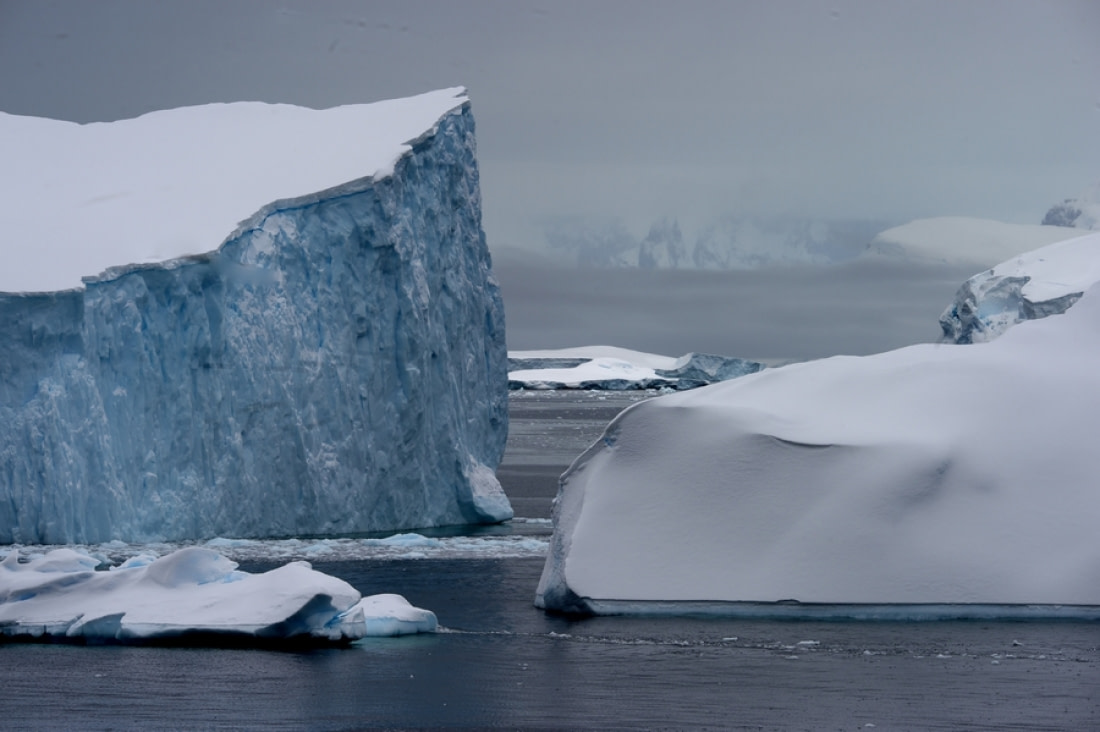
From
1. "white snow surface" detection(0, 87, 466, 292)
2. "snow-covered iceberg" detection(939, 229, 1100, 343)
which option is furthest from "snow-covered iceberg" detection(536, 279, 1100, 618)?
"snow-covered iceberg" detection(939, 229, 1100, 343)

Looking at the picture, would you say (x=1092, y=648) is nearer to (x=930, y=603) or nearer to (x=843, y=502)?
(x=930, y=603)

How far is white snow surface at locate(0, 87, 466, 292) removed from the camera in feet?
69.6

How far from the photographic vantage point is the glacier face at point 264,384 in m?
20.2

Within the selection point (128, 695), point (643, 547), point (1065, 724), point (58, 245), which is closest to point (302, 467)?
→ point (58, 245)

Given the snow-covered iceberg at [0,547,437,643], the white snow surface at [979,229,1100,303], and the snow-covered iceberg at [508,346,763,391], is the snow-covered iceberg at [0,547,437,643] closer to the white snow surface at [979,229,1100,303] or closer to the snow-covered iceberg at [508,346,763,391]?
the white snow surface at [979,229,1100,303]

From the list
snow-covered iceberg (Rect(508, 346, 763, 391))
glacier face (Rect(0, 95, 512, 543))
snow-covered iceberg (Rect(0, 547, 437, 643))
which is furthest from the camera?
snow-covered iceberg (Rect(508, 346, 763, 391))

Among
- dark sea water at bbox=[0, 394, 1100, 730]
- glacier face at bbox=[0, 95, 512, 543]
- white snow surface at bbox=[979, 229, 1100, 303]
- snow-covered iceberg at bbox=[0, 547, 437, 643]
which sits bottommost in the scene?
dark sea water at bbox=[0, 394, 1100, 730]

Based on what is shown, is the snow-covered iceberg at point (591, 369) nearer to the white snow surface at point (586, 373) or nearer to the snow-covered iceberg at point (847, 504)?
the white snow surface at point (586, 373)

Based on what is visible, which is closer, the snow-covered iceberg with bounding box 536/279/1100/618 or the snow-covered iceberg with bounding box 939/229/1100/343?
the snow-covered iceberg with bounding box 536/279/1100/618

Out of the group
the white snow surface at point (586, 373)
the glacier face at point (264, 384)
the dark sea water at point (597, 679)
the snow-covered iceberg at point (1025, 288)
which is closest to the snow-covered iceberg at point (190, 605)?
the dark sea water at point (597, 679)

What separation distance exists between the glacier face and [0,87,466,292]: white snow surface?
384mm

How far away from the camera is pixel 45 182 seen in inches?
928

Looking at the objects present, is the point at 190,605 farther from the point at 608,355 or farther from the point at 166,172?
the point at 608,355

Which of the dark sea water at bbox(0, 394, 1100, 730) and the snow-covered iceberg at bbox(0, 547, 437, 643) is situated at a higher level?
the snow-covered iceberg at bbox(0, 547, 437, 643)
